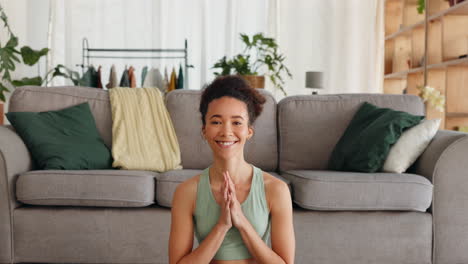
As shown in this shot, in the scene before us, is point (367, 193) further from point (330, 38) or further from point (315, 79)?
point (330, 38)

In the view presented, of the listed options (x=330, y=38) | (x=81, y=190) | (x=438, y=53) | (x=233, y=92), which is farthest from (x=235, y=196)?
(x=330, y=38)

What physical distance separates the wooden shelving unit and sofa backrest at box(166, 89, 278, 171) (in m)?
2.08

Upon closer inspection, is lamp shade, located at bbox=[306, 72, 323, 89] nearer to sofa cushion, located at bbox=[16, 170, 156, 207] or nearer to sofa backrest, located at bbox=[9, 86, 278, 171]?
sofa backrest, located at bbox=[9, 86, 278, 171]

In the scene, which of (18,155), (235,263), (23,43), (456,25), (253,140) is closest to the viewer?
(235,263)

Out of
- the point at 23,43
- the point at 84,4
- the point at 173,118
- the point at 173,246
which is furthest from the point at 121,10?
the point at 173,246

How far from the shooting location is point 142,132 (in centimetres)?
312

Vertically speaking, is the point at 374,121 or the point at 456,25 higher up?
the point at 456,25

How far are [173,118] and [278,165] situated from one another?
71cm

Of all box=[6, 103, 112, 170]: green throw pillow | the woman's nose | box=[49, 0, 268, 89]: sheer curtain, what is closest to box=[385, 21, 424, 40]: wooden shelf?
box=[49, 0, 268, 89]: sheer curtain

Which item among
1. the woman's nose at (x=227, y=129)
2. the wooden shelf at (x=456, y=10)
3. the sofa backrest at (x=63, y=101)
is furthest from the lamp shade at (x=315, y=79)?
the woman's nose at (x=227, y=129)

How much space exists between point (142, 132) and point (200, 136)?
349 millimetres

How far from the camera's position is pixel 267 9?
22.0ft

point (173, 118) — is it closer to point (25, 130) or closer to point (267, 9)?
point (25, 130)

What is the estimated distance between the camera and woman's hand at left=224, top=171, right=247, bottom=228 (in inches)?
48.3
